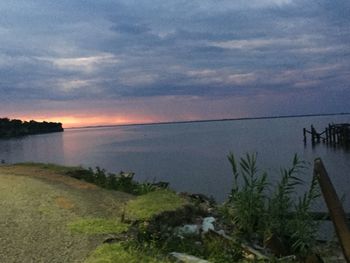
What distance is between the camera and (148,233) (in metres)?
7.61

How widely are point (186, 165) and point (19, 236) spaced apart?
38.6 metres

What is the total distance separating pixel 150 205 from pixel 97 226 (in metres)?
1.43

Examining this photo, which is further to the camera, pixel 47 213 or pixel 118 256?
pixel 47 213

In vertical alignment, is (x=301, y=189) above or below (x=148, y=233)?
below

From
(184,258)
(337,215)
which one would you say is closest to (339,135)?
(337,215)

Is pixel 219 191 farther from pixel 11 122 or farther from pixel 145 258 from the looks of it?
pixel 11 122

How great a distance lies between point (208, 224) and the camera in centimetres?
862

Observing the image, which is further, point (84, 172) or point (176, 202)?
point (84, 172)

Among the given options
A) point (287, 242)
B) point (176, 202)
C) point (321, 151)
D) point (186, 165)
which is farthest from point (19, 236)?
point (321, 151)

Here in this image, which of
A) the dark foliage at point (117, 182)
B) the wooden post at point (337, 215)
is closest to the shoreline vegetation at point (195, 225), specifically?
the wooden post at point (337, 215)

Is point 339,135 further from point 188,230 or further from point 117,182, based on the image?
point 188,230


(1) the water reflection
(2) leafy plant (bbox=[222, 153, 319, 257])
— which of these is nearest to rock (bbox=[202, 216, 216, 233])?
(2) leafy plant (bbox=[222, 153, 319, 257])

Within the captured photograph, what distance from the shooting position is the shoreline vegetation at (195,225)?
7.09m

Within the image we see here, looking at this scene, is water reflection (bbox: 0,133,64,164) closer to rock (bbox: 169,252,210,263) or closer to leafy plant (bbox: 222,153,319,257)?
leafy plant (bbox: 222,153,319,257)
